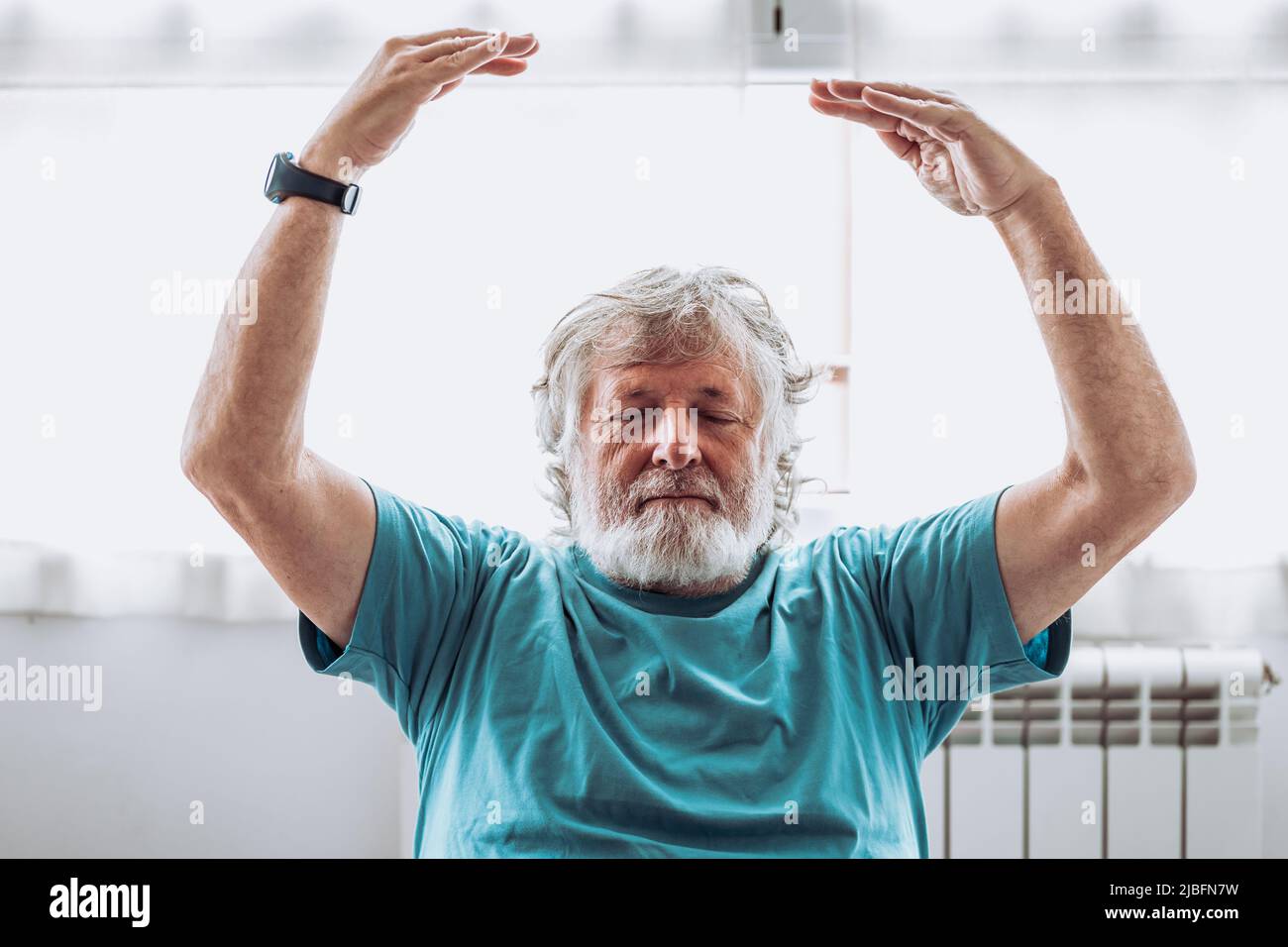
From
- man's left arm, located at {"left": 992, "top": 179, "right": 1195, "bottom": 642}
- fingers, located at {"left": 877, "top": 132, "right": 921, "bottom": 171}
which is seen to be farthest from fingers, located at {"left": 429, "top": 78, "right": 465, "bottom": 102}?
man's left arm, located at {"left": 992, "top": 179, "right": 1195, "bottom": 642}

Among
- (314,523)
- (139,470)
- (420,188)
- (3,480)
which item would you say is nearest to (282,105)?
(420,188)

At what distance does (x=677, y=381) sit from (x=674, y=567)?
20cm

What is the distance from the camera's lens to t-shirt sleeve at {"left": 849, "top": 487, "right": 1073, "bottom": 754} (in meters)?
0.99

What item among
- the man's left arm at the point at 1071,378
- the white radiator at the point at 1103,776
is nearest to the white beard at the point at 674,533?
the man's left arm at the point at 1071,378

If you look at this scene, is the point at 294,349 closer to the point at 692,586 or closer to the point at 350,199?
the point at 350,199

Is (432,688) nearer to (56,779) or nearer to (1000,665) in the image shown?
(1000,665)

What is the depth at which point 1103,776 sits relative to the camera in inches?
68.4

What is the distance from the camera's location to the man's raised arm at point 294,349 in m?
0.87

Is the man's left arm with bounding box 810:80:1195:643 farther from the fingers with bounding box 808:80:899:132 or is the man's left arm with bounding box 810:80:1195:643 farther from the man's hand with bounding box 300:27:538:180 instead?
the man's hand with bounding box 300:27:538:180

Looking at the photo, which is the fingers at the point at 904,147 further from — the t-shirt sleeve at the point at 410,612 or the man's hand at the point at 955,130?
the t-shirt sleeve at the point at 410,612

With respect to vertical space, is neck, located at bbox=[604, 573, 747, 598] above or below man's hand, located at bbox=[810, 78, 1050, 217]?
below

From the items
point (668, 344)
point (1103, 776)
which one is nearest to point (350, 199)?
point (668, 344)

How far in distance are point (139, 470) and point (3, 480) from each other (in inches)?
10.3

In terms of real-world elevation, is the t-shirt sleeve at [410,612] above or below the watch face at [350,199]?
below
